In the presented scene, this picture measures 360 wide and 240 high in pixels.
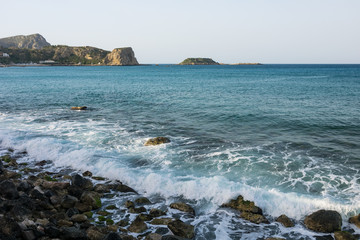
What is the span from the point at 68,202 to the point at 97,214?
4.79 ft

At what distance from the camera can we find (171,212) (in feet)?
38.1

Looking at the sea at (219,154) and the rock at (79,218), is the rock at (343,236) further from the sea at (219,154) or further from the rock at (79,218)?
the rock at (79,218)

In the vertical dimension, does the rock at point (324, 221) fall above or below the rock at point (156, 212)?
above

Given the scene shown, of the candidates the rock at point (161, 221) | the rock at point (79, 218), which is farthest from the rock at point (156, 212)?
the rock at point (79, 218)

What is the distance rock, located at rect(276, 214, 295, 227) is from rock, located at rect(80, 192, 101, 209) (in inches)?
302

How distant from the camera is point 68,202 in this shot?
1174 cm

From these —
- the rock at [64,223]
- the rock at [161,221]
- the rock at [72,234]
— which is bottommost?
the rock at [161,221]

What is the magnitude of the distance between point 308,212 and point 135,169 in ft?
30.5

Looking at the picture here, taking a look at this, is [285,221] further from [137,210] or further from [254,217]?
[137,210]

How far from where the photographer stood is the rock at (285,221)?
10.7 meters

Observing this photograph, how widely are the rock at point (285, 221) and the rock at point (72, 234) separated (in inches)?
294

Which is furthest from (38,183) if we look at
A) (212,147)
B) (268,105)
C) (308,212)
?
(268,105)

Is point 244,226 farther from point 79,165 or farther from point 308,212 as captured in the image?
point 79,165

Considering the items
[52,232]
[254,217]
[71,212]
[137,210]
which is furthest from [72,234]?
[254,217]
